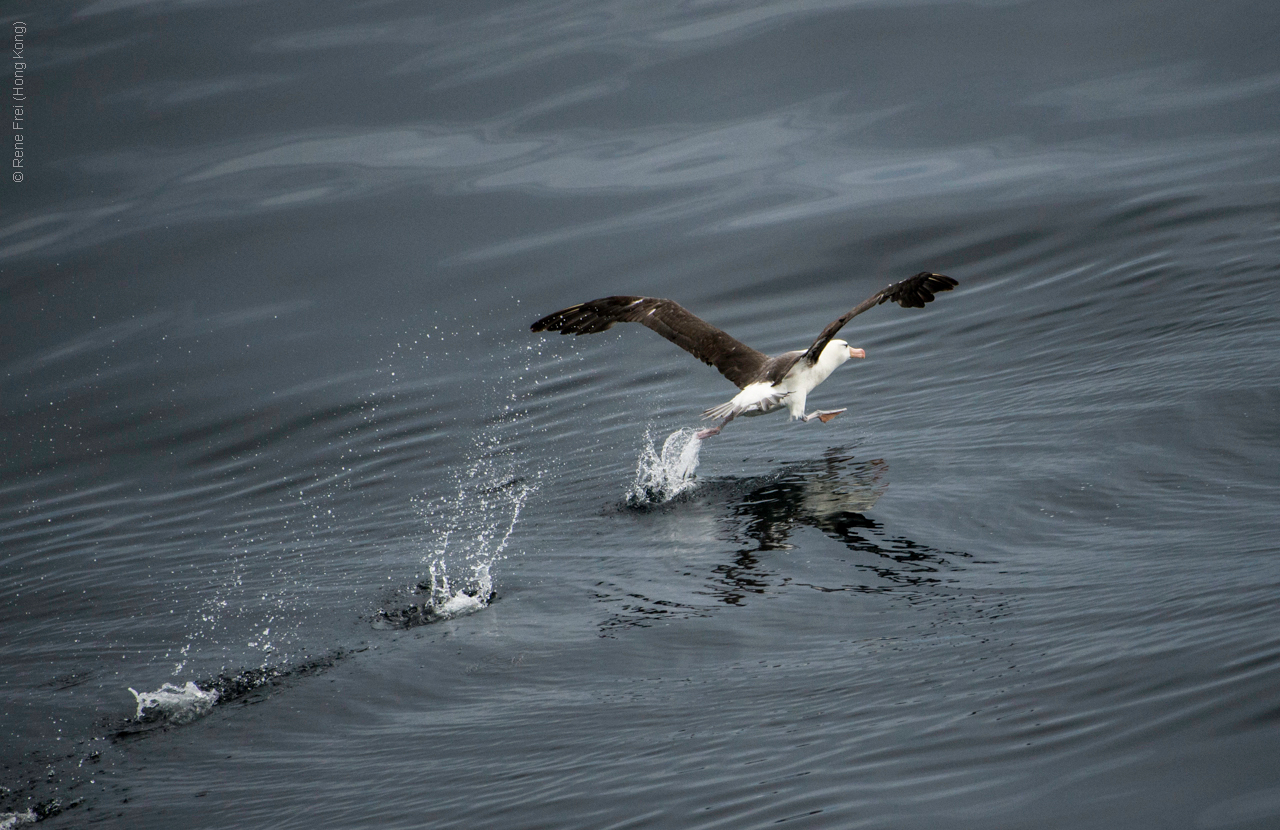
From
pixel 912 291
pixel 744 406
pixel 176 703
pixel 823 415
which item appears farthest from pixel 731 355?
pixel 176 703

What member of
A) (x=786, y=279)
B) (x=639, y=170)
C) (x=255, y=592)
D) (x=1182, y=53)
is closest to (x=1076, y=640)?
(x=255, y=592)

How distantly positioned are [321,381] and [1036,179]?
30.2 ft

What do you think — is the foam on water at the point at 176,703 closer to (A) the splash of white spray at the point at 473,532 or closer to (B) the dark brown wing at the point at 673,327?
(A) the splash of white spray at the point at 473,532

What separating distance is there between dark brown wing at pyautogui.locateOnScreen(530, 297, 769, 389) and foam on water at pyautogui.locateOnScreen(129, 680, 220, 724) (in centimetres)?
455

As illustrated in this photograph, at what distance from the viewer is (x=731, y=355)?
10.9 m

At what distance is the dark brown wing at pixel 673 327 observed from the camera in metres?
10.8

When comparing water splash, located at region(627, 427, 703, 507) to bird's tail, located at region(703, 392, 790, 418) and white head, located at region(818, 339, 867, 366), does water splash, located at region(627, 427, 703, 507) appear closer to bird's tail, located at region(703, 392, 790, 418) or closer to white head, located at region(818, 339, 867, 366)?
bird's tail, located at region(703, 392, 790, 418)

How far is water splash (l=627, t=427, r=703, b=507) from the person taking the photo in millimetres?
9758

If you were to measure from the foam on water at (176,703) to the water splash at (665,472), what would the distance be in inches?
142

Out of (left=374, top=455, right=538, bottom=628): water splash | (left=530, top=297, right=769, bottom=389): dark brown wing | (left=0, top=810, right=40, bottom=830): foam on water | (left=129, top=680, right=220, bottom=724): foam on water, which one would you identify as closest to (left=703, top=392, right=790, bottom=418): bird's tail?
(left=530, top=297, right=769, bottom=389): dark brown wing

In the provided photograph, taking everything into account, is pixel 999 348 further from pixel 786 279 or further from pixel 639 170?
pixel 639 170

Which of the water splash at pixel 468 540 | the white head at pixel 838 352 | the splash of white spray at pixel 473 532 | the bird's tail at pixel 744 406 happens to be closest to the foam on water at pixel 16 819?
the water splash at pixel 468 540

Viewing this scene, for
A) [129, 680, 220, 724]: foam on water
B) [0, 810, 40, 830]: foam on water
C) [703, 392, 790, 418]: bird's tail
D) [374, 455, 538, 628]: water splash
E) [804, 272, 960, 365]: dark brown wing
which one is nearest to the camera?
[0, 810, 40, 830]: foam on water

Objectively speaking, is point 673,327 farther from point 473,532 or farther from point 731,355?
point 473,532
